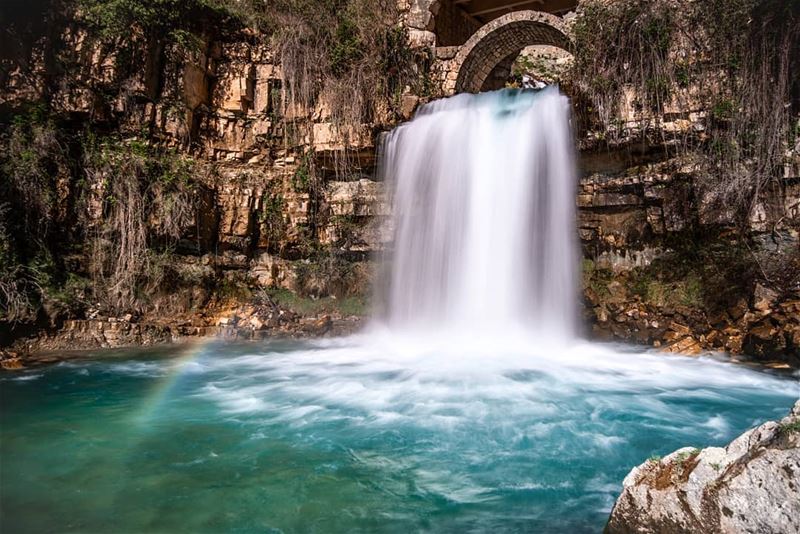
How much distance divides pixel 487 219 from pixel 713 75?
425 centimetres

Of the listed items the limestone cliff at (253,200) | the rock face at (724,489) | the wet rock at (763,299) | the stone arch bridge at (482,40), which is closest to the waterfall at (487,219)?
the limestone cliff at (253,200)

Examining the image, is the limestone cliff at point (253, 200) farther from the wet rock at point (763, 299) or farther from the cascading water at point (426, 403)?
the cascading water at point (426, 403)

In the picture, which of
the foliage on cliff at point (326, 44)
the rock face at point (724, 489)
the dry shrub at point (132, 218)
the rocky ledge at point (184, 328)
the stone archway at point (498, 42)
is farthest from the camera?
the stone archway at point (498, 42)

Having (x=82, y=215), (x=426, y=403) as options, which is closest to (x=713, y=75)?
(x=426, y=403)

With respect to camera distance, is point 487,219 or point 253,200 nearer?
point 487,219

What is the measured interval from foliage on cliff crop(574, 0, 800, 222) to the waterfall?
3.45ft

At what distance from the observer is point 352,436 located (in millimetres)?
4656

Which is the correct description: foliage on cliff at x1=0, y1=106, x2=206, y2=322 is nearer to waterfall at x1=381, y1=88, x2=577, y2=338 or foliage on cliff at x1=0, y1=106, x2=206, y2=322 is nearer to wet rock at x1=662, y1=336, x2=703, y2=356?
waterfall at x1=381, y1=88, x2=577, y2=338

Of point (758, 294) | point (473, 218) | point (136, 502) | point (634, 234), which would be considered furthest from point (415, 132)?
point (136, 502)

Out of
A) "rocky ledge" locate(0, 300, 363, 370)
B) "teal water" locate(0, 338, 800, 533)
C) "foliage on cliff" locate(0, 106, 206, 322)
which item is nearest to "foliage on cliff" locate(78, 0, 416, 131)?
"foliage on cliff" locate(0, 106, 206, 322)

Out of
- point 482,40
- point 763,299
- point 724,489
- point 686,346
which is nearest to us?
point 724,489

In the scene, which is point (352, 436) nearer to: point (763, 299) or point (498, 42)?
point (763, 299)

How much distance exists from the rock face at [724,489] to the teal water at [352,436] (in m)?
0.66

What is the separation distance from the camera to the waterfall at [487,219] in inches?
360
